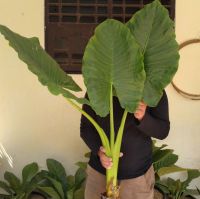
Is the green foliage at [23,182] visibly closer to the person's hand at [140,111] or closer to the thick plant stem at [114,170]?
the thick plant stem at [114,170]

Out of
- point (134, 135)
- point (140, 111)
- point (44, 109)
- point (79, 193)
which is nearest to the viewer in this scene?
point (140, 111)

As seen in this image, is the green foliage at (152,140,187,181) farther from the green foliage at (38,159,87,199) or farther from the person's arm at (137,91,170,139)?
the person's arm at (137,91,170,139)

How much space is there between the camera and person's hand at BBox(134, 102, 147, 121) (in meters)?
1.32

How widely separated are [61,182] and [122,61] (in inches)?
55.9

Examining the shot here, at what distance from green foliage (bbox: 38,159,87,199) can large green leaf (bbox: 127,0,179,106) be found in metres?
1.19

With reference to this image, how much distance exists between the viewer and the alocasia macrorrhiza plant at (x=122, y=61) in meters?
1.19

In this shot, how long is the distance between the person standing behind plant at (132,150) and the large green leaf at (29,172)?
0.94 meters

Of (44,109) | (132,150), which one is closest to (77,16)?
(44,109)

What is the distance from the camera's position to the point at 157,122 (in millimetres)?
1419

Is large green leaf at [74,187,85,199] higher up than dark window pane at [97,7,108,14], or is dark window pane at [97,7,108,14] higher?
dark window pane at [97,7,108,14]

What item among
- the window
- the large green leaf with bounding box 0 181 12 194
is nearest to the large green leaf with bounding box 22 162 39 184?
the large green leaf with bounding box 0 181 12 194

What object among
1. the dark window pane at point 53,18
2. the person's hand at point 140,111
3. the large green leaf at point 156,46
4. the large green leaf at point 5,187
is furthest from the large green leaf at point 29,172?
the large green leaf at point 156,46

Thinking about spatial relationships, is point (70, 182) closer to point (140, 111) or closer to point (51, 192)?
point (51, 192)

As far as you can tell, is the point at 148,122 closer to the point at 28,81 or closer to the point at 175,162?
the point at 175,162
